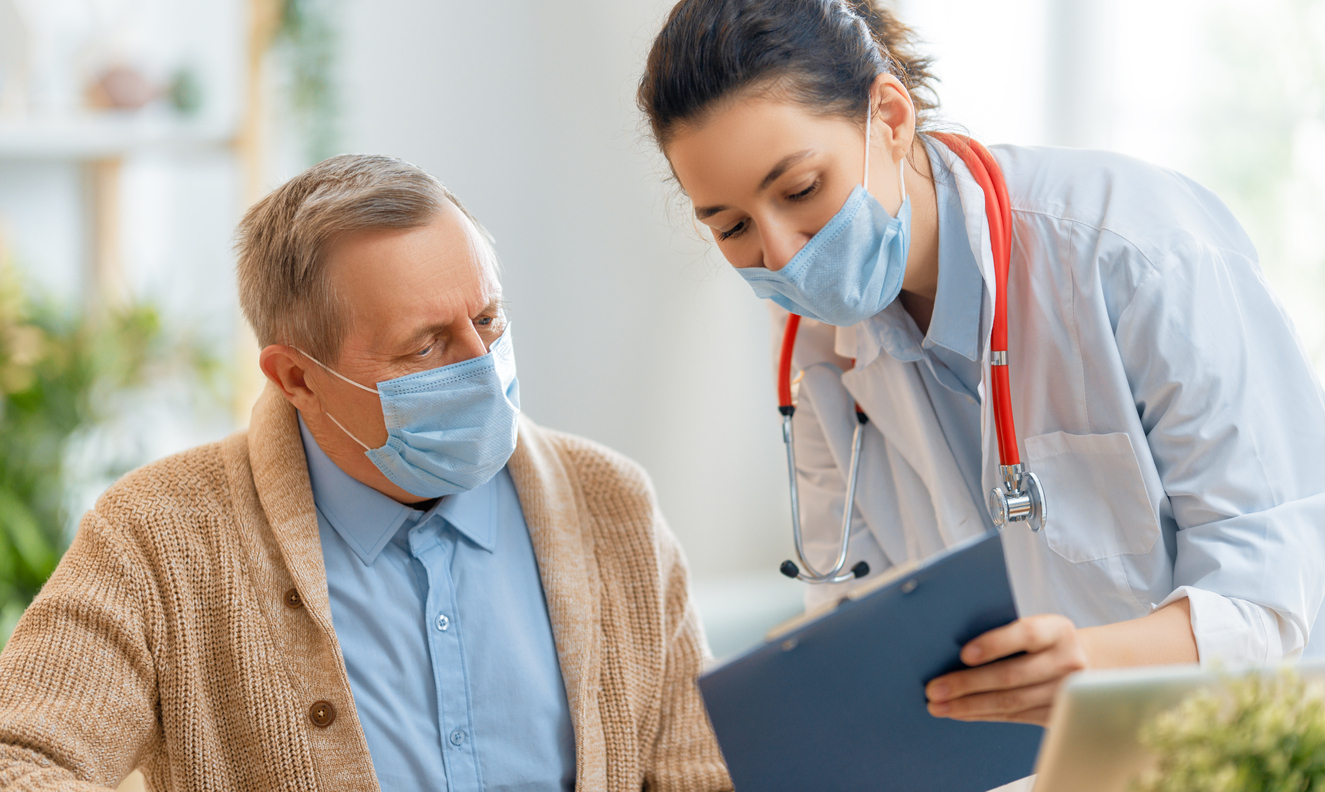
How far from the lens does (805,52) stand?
125 cm

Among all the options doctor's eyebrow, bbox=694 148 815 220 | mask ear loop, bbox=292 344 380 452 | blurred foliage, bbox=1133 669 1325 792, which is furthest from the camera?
mask ear loop, bbox=292 344 380 452

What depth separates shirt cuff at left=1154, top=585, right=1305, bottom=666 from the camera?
1.09 metres

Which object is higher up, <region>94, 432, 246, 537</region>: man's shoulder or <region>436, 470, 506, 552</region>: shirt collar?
<region>94, 432, 246, 537</region>: man's shoulder

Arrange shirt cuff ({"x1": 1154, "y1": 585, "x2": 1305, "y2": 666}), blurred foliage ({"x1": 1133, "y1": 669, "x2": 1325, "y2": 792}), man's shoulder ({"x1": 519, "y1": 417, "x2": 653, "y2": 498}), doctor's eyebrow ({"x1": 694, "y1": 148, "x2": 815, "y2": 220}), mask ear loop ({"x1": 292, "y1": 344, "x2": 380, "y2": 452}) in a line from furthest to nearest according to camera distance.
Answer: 1. man's shoulder ({"x1": 519, "y1": 417, "x2": 653, "y2": 498})
2. mask ear loop ({"x1": 292, "y1": 344, "x2": 380, "y2": 452})
3. doctor's eyebrow ({"x1": 694, "y1": 148, "x2": 815, "y2": 220})
4. shirt cuff ({"x1": 1154, "y1": 585, "x2": 1305, "y2": 666})
5. blurred foliage ({"x1": 1133, "y1": 669, "x2": 1325, "y2": 792})

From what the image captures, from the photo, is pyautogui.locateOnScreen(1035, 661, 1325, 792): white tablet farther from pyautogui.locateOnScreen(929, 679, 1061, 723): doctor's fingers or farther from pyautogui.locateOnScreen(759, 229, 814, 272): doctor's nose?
pyautogui.locateOnScreen(759, 229, 814, 272): doctor's nose

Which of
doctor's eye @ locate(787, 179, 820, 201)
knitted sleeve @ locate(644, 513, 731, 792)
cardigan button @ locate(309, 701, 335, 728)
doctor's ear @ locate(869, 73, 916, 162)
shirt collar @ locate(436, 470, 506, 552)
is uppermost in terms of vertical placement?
doctor's ear @ locate(869, 73, 916, 162)

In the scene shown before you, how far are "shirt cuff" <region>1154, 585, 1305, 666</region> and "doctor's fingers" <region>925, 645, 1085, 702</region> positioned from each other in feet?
0.81

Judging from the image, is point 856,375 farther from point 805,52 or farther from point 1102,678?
point 1102,678

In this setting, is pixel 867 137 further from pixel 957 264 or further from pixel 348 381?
pixel 348 381

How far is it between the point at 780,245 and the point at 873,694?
1.85ft

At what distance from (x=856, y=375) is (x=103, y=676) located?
3.53 ft

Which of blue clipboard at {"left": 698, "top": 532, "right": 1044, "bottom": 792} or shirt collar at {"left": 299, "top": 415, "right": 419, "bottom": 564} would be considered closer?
blue clipboard at {"left": 698, "top": 532, "right": 1044, "bottom": 792}

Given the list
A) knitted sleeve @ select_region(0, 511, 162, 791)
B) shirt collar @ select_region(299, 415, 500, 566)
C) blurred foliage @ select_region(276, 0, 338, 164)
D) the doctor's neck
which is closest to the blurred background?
blurred foliage @ select_region(276, 0, 338, 164)

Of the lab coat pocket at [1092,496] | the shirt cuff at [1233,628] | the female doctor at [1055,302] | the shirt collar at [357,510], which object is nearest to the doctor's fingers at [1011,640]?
the female doctor at [1055,302]
